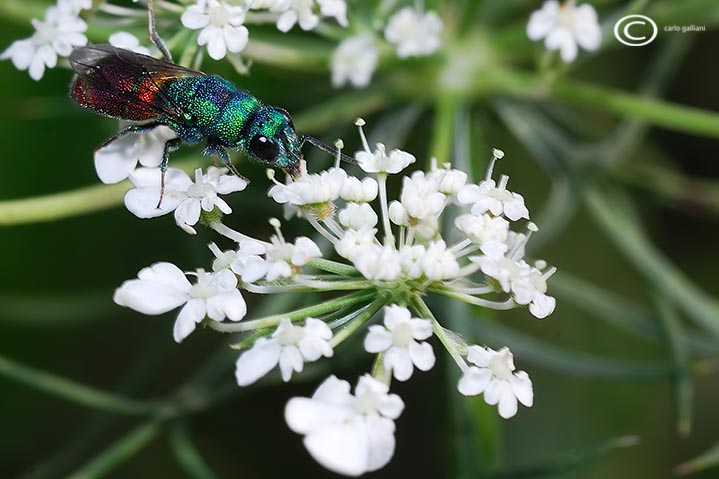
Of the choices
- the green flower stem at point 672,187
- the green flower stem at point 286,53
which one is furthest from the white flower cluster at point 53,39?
the green flower stem at point 672,187

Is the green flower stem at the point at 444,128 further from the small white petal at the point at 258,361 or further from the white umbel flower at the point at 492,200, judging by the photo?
the small white petal at the point at 258,361

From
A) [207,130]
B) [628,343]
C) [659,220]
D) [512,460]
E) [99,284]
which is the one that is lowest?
[99,284]

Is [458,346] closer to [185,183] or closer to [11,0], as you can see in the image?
[185,183]

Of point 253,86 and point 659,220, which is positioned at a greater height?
point 659,220

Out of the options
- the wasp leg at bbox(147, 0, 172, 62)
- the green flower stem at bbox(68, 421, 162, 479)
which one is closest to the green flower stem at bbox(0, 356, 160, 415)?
the green flower stem at bbox(68, 421, 162, 479)

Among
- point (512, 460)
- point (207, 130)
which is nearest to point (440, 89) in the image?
point (207, 130)

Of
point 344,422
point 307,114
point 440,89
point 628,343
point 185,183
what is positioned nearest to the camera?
point 344,422
